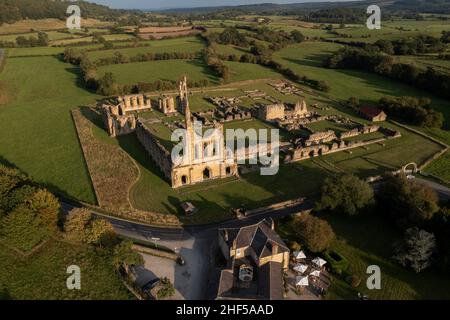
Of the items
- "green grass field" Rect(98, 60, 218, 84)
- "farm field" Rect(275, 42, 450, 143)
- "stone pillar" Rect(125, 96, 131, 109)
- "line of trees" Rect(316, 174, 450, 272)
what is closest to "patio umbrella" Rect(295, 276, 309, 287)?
"line of trees" Rect(316, 174, 450, 272)

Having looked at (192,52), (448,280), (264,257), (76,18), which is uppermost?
(76,18)

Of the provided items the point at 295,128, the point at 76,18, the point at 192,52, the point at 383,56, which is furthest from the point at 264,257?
the point at 76,18

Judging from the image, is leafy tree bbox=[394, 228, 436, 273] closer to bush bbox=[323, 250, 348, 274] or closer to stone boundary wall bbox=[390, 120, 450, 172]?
bush bbox=[323, 250, 348, 274]

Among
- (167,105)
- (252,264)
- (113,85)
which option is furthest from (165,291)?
(113,85)

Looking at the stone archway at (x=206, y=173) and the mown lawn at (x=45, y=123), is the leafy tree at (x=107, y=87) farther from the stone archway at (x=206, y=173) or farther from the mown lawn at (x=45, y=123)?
the stone archway at (x=206, y=173)

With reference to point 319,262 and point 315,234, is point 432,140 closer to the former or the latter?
point 315,234
